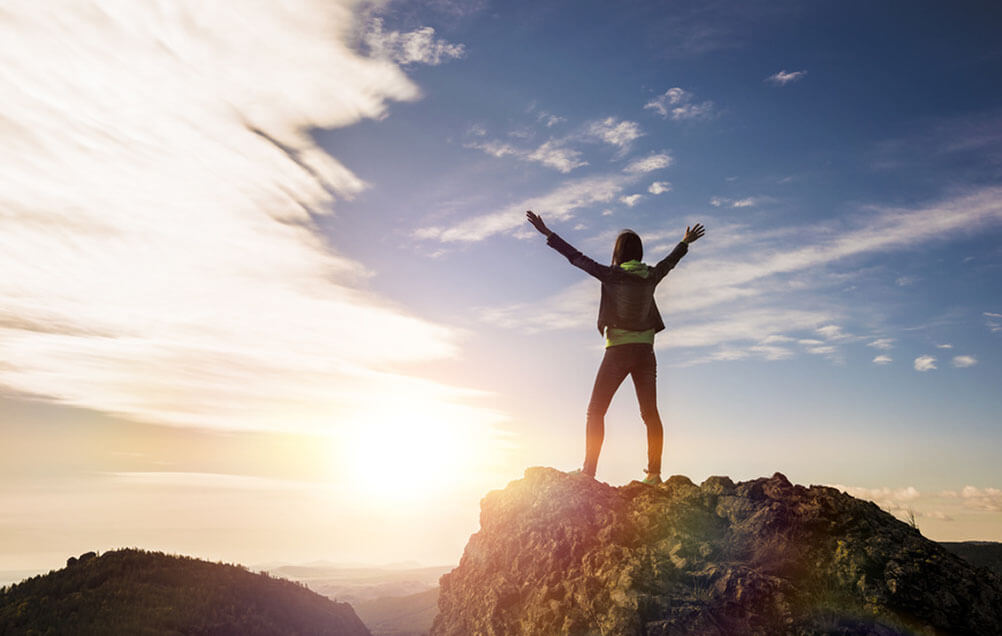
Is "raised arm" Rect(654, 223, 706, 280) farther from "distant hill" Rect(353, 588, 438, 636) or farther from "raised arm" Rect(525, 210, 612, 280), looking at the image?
"distant hill" Rect(353, 588, 438, 636)

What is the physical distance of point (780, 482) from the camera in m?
6.64

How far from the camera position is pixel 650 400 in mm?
7973

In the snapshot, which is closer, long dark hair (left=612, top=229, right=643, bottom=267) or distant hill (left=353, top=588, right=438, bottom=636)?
long dark hair (left=612, top=229, right=643, bottom=267)

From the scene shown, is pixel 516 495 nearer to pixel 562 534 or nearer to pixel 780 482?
pixel 562 534

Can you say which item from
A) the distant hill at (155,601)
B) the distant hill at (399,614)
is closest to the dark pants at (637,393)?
the distant hill at (155,601)

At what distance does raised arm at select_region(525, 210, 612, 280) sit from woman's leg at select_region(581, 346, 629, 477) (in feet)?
3.79

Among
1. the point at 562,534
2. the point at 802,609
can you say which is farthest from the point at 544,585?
the point at 802,609

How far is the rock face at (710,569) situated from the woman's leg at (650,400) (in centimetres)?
65

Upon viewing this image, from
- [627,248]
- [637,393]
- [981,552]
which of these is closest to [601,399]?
[637,393]

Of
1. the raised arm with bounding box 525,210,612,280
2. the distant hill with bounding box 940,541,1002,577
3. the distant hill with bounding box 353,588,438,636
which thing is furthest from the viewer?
the distant hill with bounding box 353,588,438,636

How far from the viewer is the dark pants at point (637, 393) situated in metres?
7.93

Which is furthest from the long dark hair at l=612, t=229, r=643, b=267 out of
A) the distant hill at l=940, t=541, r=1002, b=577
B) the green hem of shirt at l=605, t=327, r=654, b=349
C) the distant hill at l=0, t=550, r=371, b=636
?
the distant hill at l=940, t=541, r=1002, b=577

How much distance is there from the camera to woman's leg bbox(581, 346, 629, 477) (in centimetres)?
796

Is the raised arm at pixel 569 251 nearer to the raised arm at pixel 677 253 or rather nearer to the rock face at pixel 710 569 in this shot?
the raised arm at pixel 677 253
